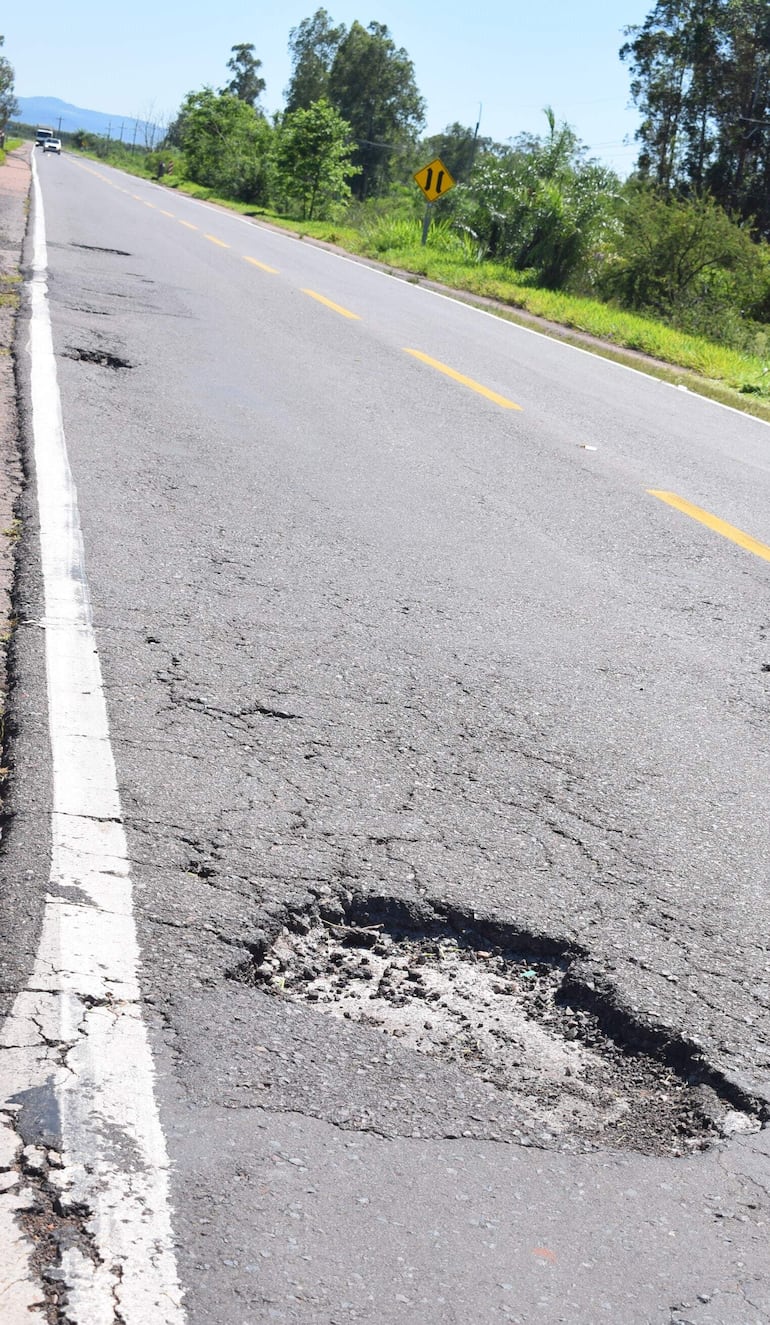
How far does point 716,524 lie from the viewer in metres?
6.68

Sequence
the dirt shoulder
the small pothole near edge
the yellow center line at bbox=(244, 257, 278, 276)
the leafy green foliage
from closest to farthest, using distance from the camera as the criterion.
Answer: the dirt shoulder
the small pothole near edge
the yellow center line at bbox=(244, 257, 278, 276)
the leafy green foliage

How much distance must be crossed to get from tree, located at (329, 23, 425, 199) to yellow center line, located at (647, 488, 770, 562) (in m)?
79.2

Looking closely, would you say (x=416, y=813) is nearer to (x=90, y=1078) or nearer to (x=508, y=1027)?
(x=508, y=1027)

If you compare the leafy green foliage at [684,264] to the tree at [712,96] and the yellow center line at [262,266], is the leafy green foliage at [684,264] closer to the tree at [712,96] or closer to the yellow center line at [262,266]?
the yellow center line at [262,266]

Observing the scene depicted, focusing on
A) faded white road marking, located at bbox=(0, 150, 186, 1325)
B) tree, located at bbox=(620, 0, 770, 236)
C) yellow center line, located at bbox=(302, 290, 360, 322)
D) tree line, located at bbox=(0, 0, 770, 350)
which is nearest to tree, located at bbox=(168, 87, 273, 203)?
tree line, located at bbox=(0, 0, 770, 350)

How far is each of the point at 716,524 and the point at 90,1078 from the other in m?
5.38

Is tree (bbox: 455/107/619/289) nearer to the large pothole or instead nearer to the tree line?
the tree line

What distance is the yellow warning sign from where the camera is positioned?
90.0 ft

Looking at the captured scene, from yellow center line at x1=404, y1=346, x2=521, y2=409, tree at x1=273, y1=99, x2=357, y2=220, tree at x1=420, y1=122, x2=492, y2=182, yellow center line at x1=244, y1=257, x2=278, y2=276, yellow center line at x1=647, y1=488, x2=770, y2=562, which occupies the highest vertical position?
tree at x1=420, y1=122, x2=492, y2=182

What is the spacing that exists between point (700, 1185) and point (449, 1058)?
0.49 meters

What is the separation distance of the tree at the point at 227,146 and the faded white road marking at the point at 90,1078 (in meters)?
56.1

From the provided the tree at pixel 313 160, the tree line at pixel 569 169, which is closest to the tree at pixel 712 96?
the tree line at pixel 569 169

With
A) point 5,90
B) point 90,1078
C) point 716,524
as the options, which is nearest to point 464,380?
point 716,524

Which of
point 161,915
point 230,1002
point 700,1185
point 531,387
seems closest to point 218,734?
point 161,915
